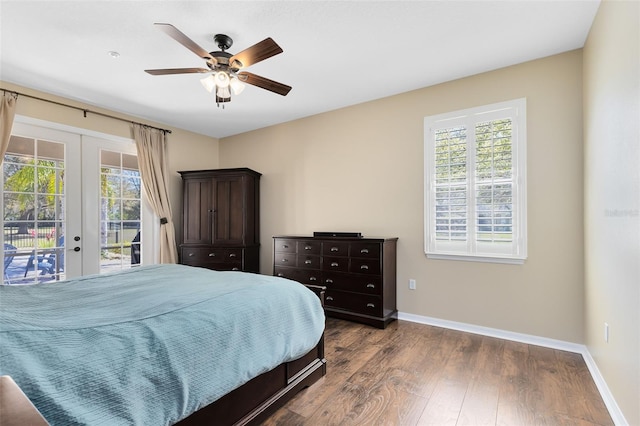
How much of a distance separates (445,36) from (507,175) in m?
1.43

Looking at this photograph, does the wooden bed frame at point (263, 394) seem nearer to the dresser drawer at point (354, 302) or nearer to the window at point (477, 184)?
the dresser drawer at point (354, 302)

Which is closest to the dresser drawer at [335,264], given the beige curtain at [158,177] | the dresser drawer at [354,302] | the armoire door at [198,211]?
the dresser drawer at [354,302]

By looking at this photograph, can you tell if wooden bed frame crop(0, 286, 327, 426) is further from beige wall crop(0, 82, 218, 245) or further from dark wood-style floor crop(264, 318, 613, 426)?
beige wall crop(0, 82, 218, 245)

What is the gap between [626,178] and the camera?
65.1 inches

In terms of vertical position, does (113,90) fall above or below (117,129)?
above

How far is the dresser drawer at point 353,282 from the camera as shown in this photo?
340 centimetres

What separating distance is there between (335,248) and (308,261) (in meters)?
0.43

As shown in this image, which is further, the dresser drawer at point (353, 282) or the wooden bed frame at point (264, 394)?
the dresser drawer at point (353, 282)

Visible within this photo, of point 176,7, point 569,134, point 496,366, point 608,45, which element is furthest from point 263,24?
point 496,366

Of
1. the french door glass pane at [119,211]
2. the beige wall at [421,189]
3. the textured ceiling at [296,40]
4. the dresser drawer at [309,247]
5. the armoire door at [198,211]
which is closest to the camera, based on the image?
the textured ceiling at [296,40]

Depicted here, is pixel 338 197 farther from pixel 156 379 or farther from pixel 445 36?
pixel 156 379

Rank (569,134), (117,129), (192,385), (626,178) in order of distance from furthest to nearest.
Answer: (117,129) → (569,134) → (626,178) → (192,385)

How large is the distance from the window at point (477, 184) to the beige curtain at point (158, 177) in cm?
362

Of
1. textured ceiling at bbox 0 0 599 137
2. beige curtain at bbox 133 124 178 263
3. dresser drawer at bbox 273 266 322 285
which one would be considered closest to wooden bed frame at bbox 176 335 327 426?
dresser drawer at bbox 273 266 322 285
